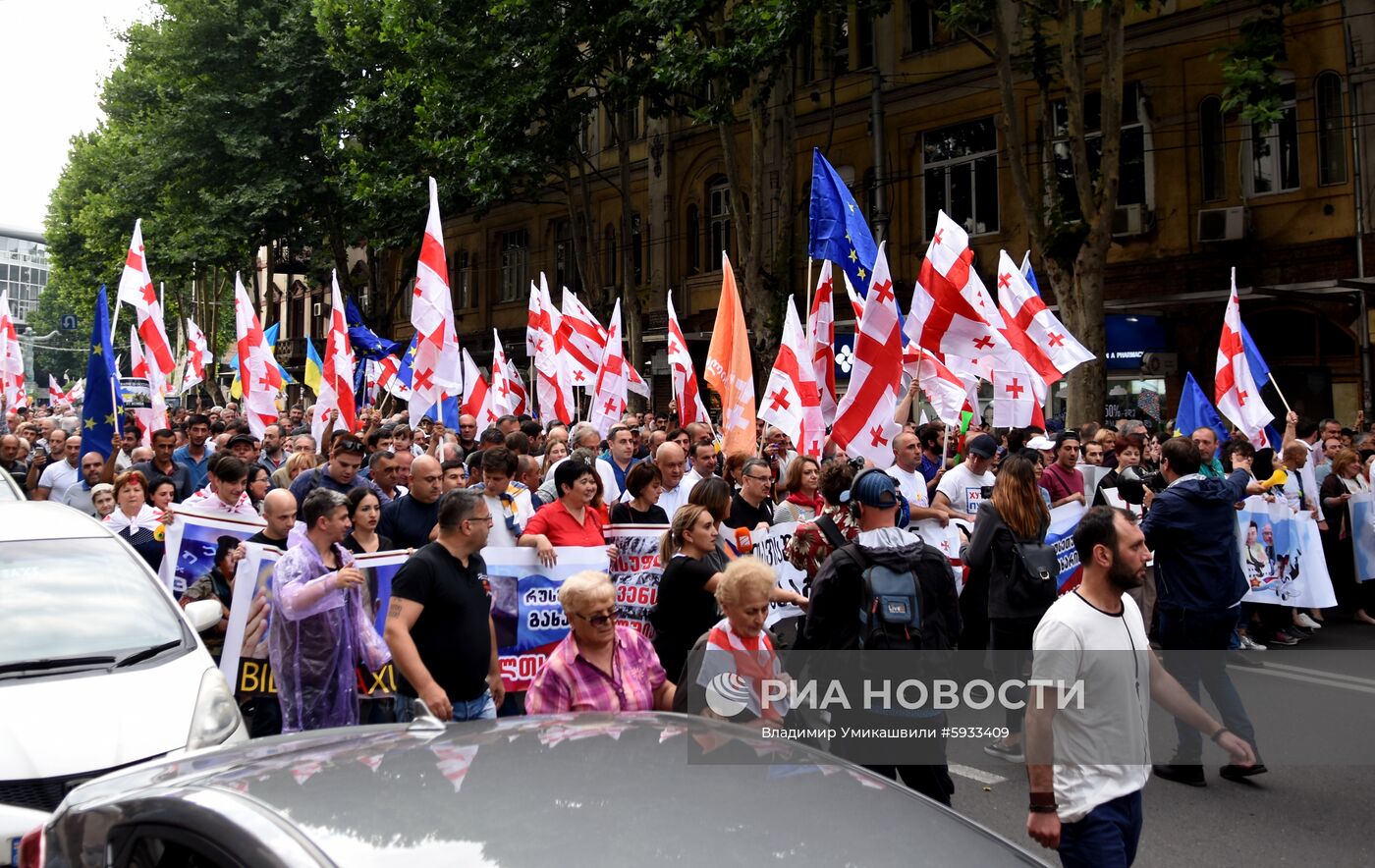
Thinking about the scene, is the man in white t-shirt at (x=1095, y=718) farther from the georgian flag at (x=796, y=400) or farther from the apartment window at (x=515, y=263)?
the apartment window at (x=515, y=263)

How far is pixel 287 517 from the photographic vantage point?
245 inches

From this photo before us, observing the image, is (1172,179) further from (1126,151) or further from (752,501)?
(752,501)

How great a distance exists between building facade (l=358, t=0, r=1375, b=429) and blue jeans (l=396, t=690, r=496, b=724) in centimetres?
1595

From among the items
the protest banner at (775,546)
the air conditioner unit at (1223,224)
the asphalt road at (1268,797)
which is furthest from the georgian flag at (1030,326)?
the air conditioner unit at (1223,224)

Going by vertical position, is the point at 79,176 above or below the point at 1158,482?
above

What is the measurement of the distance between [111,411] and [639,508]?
6.76 meters

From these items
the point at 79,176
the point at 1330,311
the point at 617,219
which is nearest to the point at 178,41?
the point at 617,219

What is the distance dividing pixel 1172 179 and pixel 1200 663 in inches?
661

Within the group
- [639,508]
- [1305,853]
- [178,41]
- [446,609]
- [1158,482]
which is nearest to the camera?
[446,609]

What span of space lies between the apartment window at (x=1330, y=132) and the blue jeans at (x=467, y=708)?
18.5m

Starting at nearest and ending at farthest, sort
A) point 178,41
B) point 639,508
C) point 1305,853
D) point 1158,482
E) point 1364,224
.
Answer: point 1305,853 → point 639,508 → point 1158,482 → point 1364,224 → point 178,41

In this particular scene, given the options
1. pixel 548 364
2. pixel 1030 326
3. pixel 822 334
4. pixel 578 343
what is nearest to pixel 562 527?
pixel 822 334

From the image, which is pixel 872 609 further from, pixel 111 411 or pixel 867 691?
pixel 111 411

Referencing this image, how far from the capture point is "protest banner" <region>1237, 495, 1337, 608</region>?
1051 centimetres
